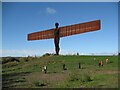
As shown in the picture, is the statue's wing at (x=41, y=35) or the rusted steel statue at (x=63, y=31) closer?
the rusted steel statue at (x=63, y=31)

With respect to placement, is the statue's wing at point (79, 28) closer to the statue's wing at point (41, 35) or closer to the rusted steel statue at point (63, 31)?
the rusted steel statue at point (63, 31)

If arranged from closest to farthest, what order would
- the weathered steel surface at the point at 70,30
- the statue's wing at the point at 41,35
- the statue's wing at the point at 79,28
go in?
1. the statue's wing at the point at 79,28
2. the weathered steel surface at the point at 70,30
3. the statue's wing at the point at 41,35

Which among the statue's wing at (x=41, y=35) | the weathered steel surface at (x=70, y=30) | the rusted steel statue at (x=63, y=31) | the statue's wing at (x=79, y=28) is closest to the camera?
the statue's wing at (x=79, y=28)

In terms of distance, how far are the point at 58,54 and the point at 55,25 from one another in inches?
153

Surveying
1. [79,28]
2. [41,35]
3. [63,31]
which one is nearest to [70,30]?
[63,31]

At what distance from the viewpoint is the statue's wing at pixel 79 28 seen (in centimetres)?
2897

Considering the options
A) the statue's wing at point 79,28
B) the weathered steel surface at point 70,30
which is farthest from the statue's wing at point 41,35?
the statue's wing at point 79,28

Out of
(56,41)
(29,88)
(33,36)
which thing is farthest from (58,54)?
(29,88)

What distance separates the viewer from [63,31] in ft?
106

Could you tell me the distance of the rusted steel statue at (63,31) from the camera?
29.4m

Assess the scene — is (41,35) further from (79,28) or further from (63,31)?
(79,28)

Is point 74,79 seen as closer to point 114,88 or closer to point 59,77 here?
point 59,77

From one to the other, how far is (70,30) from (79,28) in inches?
52.6

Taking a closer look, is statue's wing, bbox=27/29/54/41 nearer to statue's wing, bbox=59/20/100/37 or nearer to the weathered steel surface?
the weathered steel surface
